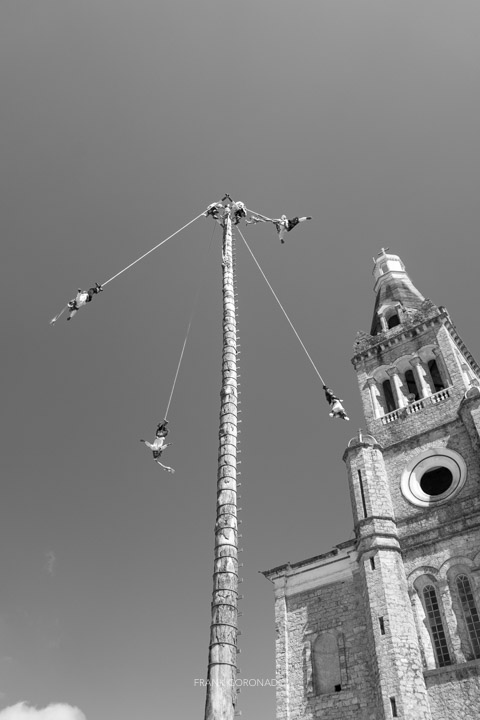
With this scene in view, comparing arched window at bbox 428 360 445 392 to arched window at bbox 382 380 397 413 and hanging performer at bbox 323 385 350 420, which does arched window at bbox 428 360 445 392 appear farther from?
hanging performer at bbox 323 385 350 420

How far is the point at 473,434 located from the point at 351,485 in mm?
6608

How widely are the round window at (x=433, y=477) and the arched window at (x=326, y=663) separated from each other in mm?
7597

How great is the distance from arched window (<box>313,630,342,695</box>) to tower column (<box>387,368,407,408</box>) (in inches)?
533

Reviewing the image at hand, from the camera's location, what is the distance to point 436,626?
2264 cm

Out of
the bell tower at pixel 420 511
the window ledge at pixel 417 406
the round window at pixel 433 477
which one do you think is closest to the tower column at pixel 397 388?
the bell tower at pixel 420 511

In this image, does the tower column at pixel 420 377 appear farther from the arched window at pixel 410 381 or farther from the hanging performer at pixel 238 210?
the hanging performer at pixel 238 210

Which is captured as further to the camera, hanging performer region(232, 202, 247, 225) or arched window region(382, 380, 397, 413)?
arched window region(382, 380, 397, 413)

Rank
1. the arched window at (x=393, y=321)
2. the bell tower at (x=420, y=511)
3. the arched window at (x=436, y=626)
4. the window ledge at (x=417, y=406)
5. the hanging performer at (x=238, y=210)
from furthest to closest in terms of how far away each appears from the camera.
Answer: the arched window at (x=393, y=321), the window ledge at (x=417, y=406), the arched window at (x=436, y=626), the bell tower at (x=420, y=511), the hanging performer at (x=238, y=210)

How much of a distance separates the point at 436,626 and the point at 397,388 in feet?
46.8

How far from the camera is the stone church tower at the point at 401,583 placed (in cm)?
2078

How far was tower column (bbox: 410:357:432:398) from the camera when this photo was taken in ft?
103

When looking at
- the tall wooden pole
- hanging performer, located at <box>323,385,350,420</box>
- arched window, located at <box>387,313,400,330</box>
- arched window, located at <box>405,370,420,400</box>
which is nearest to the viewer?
the tall wooden pole

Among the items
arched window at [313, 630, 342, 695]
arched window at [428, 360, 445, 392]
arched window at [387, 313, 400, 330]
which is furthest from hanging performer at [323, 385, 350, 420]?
arched window at [387, 313, 400, 330]

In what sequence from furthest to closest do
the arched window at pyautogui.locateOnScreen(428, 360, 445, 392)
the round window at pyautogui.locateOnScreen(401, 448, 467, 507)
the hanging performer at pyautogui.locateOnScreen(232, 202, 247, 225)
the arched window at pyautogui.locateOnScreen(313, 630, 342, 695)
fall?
1. the arched window at pyautogui.locateOnScreen(428, 360, 445, 392)
2. the round window at pyautogui.locateOnScreen(401, 448, 467, 507)
3. the arched window at pyautogui.locateOnScreen(313, 630, 342, 695)
4. the hanging performer at pyautogui.locateOnScreen(232, 202, 247, 225)
